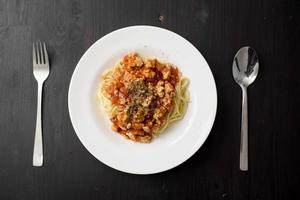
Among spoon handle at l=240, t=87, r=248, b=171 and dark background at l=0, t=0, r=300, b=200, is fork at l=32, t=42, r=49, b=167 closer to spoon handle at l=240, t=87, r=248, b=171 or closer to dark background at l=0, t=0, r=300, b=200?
dark background at l=0, t=0, r=300, b=200

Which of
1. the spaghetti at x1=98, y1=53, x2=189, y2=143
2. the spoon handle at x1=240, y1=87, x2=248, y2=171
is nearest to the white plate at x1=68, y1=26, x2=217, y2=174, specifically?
the spaghetti at x1=98, y1=53, x2=189, y2=143

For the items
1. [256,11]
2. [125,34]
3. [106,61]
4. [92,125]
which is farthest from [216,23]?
[92,125]

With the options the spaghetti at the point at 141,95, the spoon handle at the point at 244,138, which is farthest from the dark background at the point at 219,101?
the spaghetti at the point at 141,95

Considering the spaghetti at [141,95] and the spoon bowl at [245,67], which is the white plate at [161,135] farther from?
the spoon bowl at [245,67]

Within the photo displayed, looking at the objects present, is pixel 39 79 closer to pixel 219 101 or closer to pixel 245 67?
pixel 219 101

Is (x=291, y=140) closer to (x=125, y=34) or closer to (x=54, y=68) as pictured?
(x=125, y=34)

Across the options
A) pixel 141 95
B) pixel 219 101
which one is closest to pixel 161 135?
pixel 141 95
